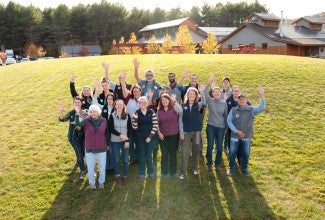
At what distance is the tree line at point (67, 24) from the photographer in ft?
253

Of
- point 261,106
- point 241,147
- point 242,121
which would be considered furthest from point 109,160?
point 261,106

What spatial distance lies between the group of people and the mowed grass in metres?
0.56

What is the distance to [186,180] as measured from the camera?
29.6ft

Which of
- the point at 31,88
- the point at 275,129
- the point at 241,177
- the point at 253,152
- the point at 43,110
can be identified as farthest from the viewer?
the point at 31,88

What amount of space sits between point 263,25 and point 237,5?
50274 mm

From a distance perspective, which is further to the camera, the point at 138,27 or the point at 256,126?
the point at 138,27

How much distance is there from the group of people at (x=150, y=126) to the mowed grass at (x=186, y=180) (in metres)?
0.56

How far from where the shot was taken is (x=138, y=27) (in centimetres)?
8538

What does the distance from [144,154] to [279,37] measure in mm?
43859

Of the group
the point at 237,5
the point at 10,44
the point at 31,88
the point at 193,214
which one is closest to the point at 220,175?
the point at 193,214

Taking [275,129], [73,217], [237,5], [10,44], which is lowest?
[73,217]

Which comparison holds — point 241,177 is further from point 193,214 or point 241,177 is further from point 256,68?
point 256,68

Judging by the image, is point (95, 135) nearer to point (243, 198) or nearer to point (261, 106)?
point (243, 198)

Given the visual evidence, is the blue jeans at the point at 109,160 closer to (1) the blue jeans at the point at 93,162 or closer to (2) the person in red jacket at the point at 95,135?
(1) the blue jeans at the point at 93,162
